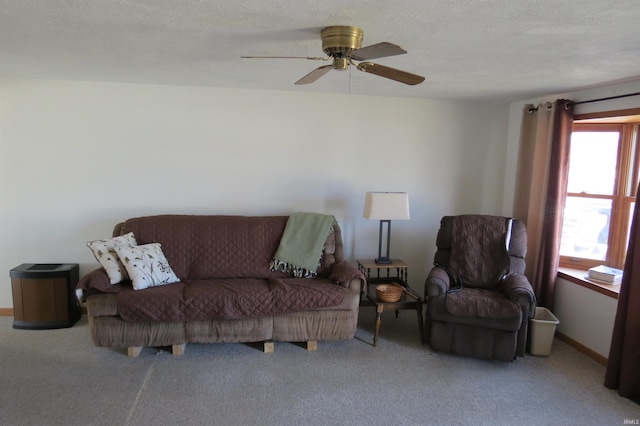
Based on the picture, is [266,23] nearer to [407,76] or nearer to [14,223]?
[407,76]

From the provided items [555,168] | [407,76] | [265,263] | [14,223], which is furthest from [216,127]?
[555,168]

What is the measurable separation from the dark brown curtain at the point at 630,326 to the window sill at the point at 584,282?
45 cm

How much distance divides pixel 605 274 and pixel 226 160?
342 centimetres

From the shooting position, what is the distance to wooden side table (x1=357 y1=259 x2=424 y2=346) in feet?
10.9

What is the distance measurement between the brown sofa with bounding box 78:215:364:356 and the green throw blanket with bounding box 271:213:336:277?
0.24 ft

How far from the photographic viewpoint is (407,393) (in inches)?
105

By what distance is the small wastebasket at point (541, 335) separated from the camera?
3168 millimetres

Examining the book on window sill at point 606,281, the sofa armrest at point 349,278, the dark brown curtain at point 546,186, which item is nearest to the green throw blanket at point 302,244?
the sofa armrest at point 349,278

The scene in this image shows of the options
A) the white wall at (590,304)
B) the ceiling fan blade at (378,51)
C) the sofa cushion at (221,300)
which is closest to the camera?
the ceiling fan blade at (378,51)

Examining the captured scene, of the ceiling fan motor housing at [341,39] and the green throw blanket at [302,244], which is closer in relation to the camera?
the ceiling fan motor housing at [341,39]

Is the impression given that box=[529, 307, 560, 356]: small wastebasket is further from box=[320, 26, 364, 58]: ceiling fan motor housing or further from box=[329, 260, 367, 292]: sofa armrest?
box=[320, 26, 364, 58]: ceiling fan motor housing

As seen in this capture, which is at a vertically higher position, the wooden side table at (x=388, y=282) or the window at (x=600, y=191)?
the window at (x=600, y=191)

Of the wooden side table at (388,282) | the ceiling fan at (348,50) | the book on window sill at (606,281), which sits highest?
the ceiling fan at (348,50)

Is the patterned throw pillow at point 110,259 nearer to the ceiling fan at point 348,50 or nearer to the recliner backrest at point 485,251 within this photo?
the ceiling fan at point 348,50
